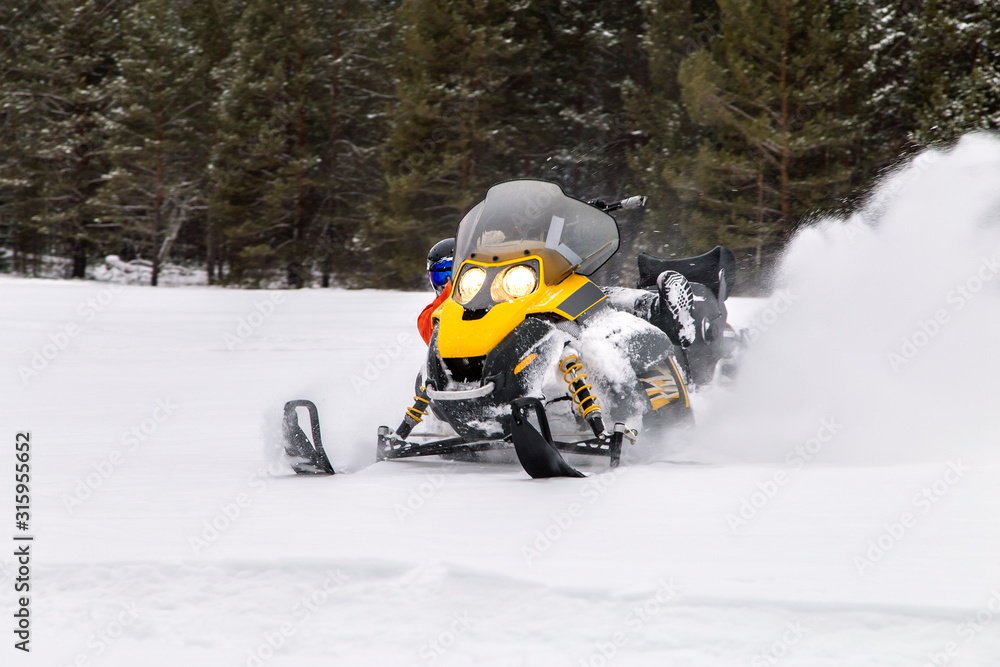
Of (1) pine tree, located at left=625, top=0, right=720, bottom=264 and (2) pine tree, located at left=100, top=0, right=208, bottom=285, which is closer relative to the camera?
(1) pine tree, located at left=625, top=0, right=720, bottom=264

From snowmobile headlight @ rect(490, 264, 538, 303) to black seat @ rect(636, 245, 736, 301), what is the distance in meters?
1.59

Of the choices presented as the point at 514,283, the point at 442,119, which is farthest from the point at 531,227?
the point at 442,119

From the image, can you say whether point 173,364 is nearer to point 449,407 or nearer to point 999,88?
point 449,407

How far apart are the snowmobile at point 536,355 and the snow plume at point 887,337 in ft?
1.93

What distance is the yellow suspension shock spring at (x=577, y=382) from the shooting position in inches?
167

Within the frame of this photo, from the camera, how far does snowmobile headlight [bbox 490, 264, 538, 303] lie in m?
4.34

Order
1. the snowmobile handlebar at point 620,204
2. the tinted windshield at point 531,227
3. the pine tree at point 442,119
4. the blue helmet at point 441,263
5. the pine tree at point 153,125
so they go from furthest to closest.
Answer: the pine tree at point 153,125
the pine tree at point 442,119
the blue helmet at point 441,263
the snowmobile handlebar at point 620,204
the tinted windshield at point 531,227

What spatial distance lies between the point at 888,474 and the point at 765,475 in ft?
1.57

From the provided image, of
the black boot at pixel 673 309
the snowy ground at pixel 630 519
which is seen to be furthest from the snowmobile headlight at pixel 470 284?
the black boot at pixel 673 309

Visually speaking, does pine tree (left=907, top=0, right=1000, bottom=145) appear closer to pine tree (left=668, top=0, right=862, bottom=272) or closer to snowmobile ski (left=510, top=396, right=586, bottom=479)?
pine tree (left=668, top=0, right=862, bottom=272)

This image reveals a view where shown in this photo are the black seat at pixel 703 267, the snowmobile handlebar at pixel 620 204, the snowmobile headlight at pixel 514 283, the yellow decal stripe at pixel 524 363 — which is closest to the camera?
the yellow decal stripe at pixel 524 363

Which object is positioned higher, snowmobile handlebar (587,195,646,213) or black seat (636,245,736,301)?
snowmobile handlebar (587,195,646,213)

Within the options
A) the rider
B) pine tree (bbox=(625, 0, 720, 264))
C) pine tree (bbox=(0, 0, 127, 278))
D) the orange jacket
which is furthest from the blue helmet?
pine tree (bbox=(0, 0, 127, 278))

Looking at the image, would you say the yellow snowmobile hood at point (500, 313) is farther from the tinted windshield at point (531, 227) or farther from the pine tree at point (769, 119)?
the pine tree at point (769, 119)
